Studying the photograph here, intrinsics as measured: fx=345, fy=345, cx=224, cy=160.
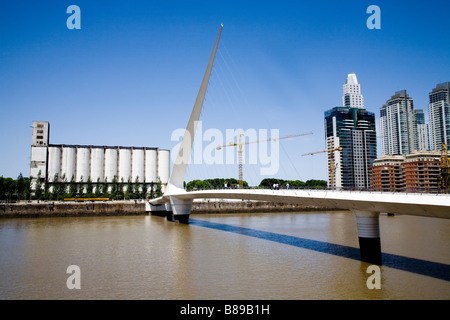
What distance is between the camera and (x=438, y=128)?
13500cm

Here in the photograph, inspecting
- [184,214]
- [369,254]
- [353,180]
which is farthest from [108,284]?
[353,180]

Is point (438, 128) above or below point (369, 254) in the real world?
above

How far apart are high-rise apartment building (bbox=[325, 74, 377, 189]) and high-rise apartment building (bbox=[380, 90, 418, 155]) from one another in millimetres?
37720

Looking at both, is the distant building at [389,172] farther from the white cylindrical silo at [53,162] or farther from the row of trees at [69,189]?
the white cylindrical silo at [53,162]

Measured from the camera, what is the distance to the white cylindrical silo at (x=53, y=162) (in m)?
62.7

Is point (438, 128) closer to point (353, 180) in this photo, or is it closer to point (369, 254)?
point (353, 180)

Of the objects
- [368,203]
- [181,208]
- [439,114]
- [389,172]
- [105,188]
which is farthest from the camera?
[439,114]

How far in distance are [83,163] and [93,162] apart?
185cm

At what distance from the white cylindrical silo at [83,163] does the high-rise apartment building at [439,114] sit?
401 ft

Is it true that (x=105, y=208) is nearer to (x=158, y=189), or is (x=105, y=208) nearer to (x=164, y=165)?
(x=158, y=189)

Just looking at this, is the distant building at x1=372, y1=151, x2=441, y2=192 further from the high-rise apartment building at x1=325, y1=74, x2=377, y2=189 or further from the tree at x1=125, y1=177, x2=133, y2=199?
the tree at x1=125, y1=177, x2=133, y2=199

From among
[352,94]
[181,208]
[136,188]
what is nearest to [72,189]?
[136,188]

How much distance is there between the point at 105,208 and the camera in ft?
146
